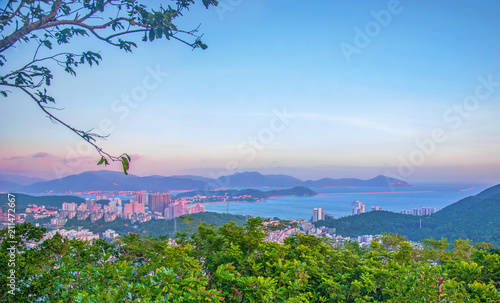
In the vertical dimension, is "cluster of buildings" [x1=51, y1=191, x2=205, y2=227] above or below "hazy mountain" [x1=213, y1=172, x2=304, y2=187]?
below

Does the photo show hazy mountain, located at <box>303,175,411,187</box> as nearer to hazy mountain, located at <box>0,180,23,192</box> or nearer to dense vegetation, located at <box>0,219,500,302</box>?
dense vegetation, located at <box>0,219,500,302</box>

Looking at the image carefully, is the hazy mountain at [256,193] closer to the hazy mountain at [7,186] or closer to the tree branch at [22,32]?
the hazy mountain at [7,186]

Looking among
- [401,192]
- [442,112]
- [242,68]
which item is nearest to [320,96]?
[242,68]

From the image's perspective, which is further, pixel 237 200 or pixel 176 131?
pixel 237 200

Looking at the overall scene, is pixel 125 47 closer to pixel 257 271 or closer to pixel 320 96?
pixel 257 271

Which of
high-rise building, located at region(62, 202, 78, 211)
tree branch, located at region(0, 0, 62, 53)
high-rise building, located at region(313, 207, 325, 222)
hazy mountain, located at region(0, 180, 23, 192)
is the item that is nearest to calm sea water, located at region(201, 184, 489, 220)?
high-rise building, located at region(313, 207, 325, 222)

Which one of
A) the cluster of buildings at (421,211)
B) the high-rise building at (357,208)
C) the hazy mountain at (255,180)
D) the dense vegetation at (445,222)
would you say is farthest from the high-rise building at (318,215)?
the hazy mountain at (255,180)
